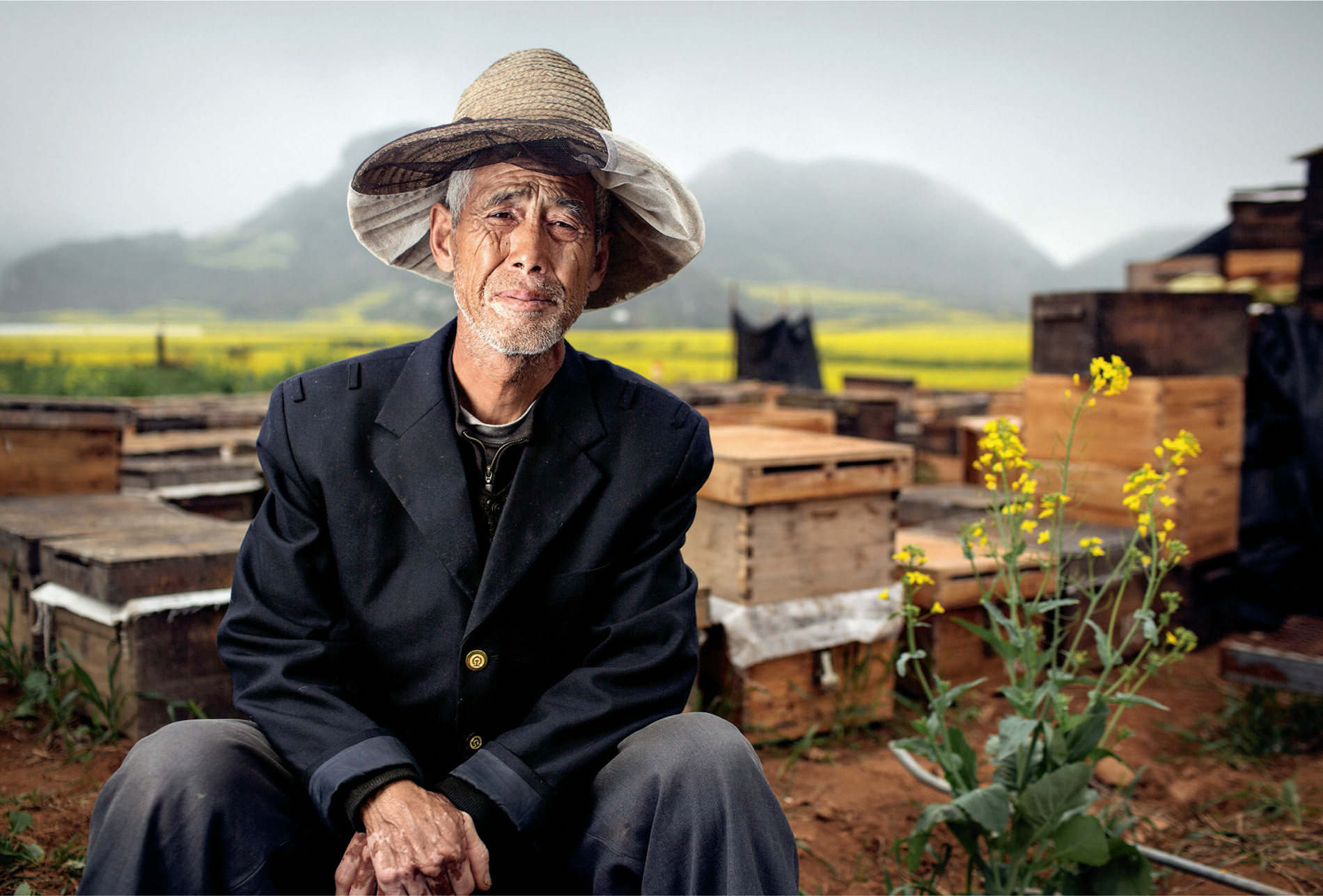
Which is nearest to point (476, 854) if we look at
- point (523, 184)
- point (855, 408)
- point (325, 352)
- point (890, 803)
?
point (523, 184)

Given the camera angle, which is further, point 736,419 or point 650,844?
point 736,419

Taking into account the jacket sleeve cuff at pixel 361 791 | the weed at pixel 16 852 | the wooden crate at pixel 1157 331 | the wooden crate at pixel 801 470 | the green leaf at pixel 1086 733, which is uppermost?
the wooden crate at pixel 1157 331

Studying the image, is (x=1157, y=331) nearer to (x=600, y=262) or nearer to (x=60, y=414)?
(x=600, y=262)

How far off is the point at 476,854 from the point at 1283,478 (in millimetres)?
5129

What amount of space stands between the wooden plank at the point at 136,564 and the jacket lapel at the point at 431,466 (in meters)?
1.39

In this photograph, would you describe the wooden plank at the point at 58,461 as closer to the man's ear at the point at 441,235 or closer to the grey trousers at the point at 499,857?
the man's ear at the point at 441,235

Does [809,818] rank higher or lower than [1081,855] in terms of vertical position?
lower

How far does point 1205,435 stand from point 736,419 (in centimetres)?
256

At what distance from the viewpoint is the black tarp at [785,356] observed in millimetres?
15781

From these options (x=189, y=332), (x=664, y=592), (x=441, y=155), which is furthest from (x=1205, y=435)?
(x=189, y=332)

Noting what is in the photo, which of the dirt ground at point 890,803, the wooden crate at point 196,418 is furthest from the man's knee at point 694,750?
the wooden crate at point 196,418

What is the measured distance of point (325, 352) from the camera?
19.6 m

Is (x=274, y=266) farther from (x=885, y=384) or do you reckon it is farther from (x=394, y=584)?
(x=394, y=584)

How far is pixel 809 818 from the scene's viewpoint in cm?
299
